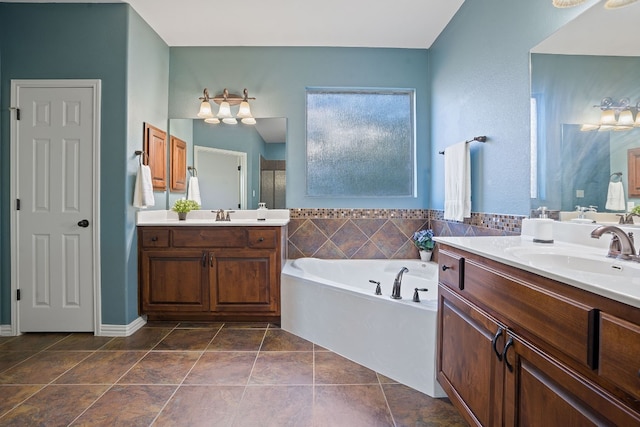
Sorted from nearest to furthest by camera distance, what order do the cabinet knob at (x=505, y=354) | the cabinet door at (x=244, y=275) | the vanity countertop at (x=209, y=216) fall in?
the cabinet knob at (x=505, y=354), the cabinet door at (x=244, y=275), the vanity countertop at (x=209, y=216)

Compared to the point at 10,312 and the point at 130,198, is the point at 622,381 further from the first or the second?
the point at 10,312

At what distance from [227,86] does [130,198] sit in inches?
56.8

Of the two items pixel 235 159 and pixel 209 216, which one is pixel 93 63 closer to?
pixel 235 159

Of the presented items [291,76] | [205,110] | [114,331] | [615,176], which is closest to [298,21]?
[291,76]

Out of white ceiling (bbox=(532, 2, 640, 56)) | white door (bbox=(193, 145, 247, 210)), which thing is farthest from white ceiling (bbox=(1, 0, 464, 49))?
white ceiling (bbox=(532, 2, 640, 56))

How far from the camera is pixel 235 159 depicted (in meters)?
3.37

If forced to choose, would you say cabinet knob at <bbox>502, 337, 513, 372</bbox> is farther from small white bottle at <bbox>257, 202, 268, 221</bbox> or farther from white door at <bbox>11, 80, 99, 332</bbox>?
white door at <bbox>11, 80, 99, 332</bbox>

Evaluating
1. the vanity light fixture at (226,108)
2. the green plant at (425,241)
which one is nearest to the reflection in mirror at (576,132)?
the green plant at (425,241)

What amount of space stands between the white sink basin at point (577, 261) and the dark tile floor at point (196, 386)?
87cm

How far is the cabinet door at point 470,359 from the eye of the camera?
118cm

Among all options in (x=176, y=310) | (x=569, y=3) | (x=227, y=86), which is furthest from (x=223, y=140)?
(x=569, y=3)

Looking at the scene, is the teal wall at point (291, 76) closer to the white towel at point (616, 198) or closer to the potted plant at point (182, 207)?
the potted plant at point (182, 207)

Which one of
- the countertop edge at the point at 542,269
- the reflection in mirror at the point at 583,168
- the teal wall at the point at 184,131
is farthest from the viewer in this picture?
the teal wall at the point at 184,131

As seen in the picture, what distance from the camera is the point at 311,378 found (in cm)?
199
